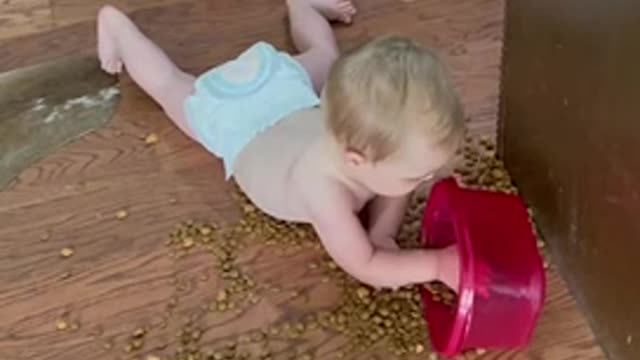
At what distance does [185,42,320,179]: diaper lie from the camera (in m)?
1.46

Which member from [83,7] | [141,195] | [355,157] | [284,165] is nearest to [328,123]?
[355,157]

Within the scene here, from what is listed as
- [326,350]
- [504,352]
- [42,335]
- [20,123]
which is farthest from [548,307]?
[20,123]

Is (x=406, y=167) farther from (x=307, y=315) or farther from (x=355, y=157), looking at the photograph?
(x=307, y=315)

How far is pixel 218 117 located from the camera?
1.47 m

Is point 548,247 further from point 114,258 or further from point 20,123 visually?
point 20,123

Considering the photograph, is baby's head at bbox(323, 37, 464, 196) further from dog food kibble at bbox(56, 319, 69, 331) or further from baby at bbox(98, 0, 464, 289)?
dog food kibble at bbox(56, 319, 69, 331)

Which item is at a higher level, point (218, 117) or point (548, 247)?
point (218, 117)

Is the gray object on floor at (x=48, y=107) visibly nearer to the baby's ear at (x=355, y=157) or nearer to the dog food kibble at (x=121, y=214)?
the dog food kibble at (x=121, y=214)

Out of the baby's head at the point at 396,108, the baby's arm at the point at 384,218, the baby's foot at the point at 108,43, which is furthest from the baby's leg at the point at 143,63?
the baby's head at the point at 396,108

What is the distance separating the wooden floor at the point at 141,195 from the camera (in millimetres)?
1360

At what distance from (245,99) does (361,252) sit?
0.79 ft

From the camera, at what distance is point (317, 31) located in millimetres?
1593

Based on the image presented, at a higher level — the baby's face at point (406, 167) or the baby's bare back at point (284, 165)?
the baby's face at point (406, 167)

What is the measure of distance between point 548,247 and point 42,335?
54 centimetres
